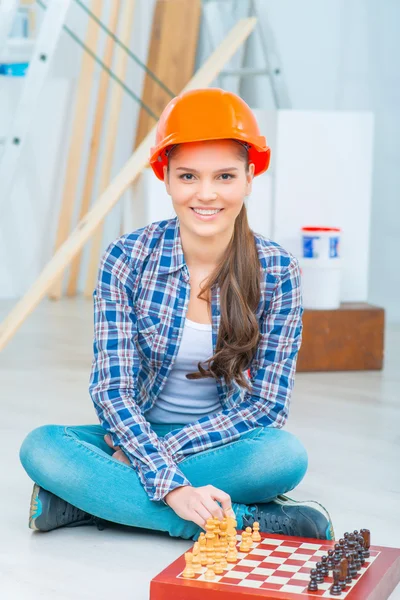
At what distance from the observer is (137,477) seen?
1685mm

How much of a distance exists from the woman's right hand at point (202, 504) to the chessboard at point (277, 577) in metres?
0.06

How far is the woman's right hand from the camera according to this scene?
5.09 ft

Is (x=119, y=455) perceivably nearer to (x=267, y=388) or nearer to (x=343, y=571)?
(x=267, y=388)

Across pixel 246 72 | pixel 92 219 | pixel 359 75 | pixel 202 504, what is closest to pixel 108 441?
pixel 202 504

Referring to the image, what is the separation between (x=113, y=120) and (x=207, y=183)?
354cm

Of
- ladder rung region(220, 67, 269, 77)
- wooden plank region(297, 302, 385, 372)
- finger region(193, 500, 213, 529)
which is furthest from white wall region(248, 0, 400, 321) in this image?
finger region(193, 500, 213, 529)

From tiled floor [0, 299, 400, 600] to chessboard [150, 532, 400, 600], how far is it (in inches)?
3.7

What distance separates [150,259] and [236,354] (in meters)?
0.24

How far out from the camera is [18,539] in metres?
1.73

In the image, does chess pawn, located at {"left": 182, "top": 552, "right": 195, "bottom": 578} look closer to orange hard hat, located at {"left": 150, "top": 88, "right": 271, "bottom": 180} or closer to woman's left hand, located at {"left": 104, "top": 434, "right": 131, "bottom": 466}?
woman's left hand, located at {"left": 104, "top": 434, "right": 131, "bottom": 466}

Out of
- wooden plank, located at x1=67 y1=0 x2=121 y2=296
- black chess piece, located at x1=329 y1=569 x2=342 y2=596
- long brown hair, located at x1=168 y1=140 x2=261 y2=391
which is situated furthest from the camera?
wooden plank, located at x1=67 y1=0 x2=121 y2=296

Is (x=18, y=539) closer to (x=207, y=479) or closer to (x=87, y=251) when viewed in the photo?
(x=207, y=479)

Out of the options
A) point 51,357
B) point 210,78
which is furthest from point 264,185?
point 51,357

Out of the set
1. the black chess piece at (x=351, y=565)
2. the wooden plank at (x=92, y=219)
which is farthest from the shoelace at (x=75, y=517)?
the wooden plank at (x=92, y=219)
